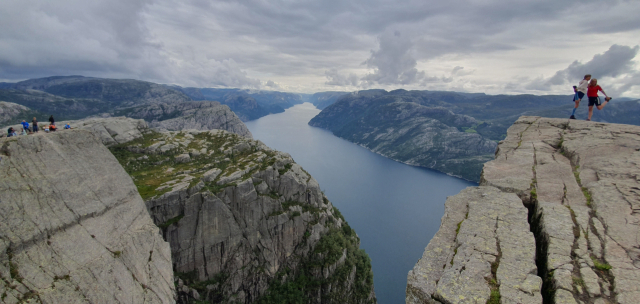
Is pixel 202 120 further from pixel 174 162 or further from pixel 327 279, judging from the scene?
pixel 327 279

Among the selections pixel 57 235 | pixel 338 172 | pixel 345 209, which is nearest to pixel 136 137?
pixel 57 235

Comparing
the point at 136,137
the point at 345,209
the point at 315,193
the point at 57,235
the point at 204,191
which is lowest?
the point at 345,209

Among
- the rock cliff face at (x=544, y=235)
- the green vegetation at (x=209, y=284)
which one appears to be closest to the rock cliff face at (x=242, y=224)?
the green vegetation at (x=209, y=284)

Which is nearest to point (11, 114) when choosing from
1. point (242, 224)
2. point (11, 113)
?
point (11, 113)

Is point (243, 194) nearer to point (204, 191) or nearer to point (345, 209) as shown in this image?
point (204, 191)

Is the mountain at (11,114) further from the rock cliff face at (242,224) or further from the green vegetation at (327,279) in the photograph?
the green vegetation at (327,279)

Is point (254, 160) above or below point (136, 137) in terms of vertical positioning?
below
